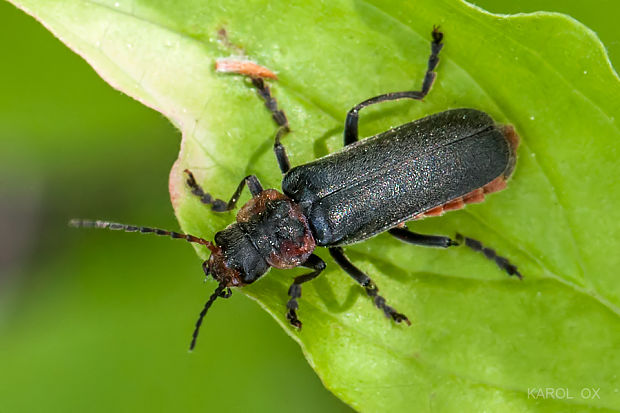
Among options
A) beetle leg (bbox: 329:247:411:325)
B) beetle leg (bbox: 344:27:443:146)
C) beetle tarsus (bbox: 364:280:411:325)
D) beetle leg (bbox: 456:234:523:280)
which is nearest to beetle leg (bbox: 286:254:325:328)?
beetle leg (bbox: 329:247:411:325)

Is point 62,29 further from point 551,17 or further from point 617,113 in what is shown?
point 617,113

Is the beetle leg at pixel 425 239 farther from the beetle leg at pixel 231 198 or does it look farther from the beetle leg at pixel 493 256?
the beetle leg at pixel 231 198

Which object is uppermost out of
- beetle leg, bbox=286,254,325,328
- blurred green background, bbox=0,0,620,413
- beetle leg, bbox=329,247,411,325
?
beetle leg, bbox=329,247,411,325

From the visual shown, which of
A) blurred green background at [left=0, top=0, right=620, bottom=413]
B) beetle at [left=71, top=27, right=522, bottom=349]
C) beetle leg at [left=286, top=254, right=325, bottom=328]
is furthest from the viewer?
blurred green background at [left=0, top=0, right=620, bottom=413]

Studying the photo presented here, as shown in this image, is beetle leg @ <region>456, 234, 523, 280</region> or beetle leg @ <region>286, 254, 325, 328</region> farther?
beetle leg @ <region>456, 234, 523, 280</region>

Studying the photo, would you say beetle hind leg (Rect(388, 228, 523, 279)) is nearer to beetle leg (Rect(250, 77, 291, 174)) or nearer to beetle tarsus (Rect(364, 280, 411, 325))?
beetle tarsus (Rect(364, 280, 411, 325))

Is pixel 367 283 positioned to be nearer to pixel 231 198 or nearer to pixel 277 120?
pixel 231 198

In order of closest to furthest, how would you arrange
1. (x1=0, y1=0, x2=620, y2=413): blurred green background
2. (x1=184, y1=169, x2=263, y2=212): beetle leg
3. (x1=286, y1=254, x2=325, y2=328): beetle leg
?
(x1=286, y1=254, x2=325, y2=328): beetle leg → (x1=184, y1=169, x2=263, y2=212): beetle leg → (x1=0, y1=0, x2=620, y2=413): blurred green background

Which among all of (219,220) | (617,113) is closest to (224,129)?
(219,220)
